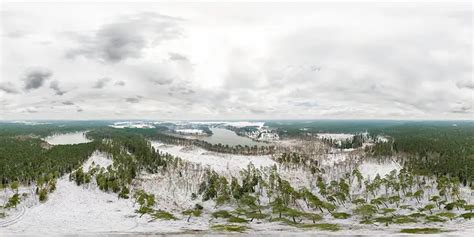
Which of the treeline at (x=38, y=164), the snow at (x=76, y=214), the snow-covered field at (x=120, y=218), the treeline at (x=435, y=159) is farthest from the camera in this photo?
the treeline at (x=435, y=159)

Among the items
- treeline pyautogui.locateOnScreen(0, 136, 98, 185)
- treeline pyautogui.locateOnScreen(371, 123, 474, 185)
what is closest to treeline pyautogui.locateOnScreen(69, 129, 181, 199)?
treeline pyautogui.locateOnScreen(0, 136, 98, 185)

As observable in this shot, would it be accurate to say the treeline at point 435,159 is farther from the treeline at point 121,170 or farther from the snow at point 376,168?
the treeline at point 121,170

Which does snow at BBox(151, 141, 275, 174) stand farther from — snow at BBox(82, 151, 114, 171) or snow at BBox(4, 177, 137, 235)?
snow at BBox(4, 177, 137, 235)

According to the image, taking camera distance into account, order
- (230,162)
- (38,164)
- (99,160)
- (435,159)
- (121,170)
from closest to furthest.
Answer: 1. (121,170)
2. (38,164)
3. (99,160)
4. (435,159)
5. (230,162)

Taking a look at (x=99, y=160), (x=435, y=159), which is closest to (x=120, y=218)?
(x=99, y=160)

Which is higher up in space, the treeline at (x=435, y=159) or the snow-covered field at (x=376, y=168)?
the treeline at (x=435, y=159)

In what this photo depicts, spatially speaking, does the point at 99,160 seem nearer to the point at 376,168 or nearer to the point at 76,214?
the point at 76,214

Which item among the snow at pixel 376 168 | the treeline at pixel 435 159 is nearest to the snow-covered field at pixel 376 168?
the snow at pixel 376 168

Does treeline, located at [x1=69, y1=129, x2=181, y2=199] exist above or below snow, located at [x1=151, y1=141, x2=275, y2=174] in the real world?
above
